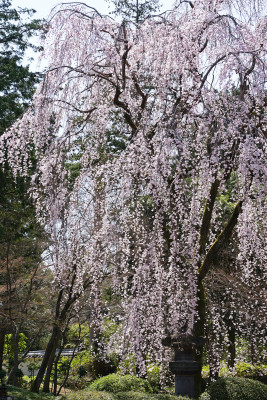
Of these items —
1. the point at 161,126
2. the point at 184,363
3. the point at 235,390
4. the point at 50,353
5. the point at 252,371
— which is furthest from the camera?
the point at 50,353

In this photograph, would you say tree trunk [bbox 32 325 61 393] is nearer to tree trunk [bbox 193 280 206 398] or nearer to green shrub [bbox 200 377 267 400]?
tree trunk [bbox 193 280 206 398]

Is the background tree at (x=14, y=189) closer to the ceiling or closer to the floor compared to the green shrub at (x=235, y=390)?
closer to the ceiling

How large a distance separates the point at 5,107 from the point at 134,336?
673 cm

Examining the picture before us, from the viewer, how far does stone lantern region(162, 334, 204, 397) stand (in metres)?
5.29

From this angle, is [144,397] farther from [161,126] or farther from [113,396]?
[161,126]

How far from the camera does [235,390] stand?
5652mm

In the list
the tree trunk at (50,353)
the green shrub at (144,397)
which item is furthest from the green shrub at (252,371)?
the green shrub at (144,397)

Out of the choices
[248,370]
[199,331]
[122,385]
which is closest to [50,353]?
[122,385]

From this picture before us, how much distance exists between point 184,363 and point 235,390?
0.81 m

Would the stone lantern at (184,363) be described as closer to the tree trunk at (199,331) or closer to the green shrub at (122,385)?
the tree trunk at (199,331)

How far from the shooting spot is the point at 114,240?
18.4 feet

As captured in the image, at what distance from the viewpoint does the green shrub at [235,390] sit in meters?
5.55

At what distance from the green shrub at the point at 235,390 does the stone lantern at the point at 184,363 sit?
0.74ft

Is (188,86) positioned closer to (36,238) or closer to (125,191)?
(125,191)
